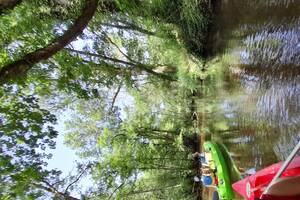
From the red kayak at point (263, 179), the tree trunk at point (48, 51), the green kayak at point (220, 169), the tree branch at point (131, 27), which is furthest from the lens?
the tree branch at point (131, 27)

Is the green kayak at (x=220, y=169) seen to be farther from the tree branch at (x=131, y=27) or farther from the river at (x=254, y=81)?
the tree branch at (x=131, y=27)

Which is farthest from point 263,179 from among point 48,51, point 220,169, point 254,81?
point 48,51

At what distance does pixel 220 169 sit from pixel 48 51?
4632mm

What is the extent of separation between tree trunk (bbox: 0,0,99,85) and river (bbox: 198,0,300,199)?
121 inches

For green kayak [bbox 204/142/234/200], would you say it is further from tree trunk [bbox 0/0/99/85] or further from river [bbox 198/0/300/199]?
tree trunk [bbox 0/0/99/85]

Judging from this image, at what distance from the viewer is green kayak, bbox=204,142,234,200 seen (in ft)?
27.2

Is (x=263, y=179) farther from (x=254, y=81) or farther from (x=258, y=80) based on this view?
(x=254, y=81)

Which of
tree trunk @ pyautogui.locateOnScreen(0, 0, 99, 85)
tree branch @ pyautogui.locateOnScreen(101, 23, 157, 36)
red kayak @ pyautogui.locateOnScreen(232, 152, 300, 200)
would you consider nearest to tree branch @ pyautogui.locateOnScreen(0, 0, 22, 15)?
tree trunk @ pyautogui.locateOnScreen(0, 0, 99, 85)

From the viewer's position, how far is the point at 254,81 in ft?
23.5

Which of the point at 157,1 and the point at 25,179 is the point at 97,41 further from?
the point at 25,179

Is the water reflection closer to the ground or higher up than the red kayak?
higher up

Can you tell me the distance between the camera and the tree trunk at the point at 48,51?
7.26 meters

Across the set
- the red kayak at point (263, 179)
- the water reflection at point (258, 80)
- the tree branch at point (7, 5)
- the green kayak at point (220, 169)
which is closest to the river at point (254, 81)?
the water reflection at point (258, 80)

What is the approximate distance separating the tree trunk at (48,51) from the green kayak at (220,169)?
13.8 feet
